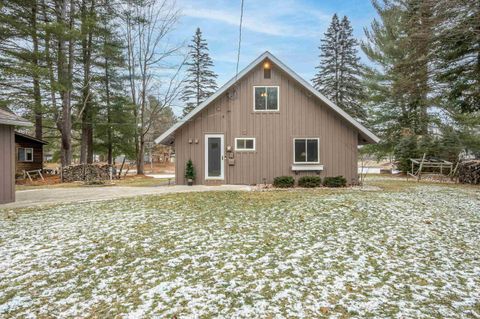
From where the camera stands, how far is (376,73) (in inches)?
784

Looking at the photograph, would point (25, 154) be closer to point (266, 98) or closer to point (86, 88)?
point (86, 88)

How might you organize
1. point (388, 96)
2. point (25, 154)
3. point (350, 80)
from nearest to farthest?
point (25, 154) → point (388, 96) → point (350, 80)

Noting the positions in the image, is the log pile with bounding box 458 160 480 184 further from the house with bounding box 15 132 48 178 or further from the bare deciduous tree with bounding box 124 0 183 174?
the house with bounding box 15 132 48 178

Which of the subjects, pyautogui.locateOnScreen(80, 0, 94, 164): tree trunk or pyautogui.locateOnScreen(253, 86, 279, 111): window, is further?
pyautogui.locateOnScreen(80, 0, 94, 164): tree trunk

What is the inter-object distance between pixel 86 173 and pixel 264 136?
10834mm

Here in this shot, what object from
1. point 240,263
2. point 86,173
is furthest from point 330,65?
point 240,263

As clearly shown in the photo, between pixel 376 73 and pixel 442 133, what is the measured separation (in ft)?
19.5

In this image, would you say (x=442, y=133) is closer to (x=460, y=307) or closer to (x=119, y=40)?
(x=460, y=307)

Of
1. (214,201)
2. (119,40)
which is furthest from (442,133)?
(119,40)

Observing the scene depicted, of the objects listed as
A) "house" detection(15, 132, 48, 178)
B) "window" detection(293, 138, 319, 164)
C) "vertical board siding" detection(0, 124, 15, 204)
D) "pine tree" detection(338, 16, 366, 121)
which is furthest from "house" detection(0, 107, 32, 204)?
"pine tree" detection(338, 16, 366, 121)

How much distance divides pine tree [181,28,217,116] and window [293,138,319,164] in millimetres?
21762

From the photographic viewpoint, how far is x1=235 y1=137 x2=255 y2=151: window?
40.0 feet

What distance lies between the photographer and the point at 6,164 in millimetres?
8125

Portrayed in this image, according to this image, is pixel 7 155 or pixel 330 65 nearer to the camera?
pixel 7 155
